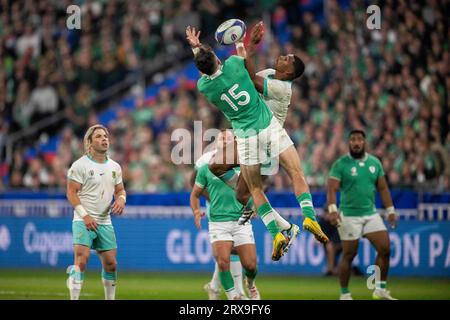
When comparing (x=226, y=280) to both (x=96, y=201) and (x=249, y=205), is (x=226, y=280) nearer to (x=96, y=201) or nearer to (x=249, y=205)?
(x=249, y=205)

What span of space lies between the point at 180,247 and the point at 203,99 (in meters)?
4.68

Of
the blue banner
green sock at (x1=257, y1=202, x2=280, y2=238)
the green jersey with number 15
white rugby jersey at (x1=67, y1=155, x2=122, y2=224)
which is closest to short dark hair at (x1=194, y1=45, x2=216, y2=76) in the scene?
the green jersey with number 15

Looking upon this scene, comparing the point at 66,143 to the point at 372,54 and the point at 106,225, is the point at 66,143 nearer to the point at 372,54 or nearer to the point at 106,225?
the point at 372,54

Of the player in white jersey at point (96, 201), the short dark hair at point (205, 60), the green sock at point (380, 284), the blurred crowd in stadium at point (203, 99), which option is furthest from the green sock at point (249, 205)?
the blurred crowd in stadium at point (203, 99)

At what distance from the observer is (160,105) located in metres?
26.4

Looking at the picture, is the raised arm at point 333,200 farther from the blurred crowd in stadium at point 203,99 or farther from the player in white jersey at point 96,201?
the blurred crowd in stadium at point 203,99

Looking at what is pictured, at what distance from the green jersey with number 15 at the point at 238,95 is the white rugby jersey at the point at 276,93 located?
27 centimetres

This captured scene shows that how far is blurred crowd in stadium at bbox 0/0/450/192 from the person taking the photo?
2239cm

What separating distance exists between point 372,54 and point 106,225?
11214mm

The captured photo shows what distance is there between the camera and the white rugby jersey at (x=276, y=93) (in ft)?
44.2

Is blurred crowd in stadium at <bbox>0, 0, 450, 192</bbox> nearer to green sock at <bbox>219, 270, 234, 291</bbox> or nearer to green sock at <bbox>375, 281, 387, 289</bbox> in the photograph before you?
green sock at <bbox>375, 281, 387, 289</bbox>

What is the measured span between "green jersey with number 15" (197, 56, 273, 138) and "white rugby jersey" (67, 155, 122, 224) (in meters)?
2.27

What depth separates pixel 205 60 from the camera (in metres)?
12.8
